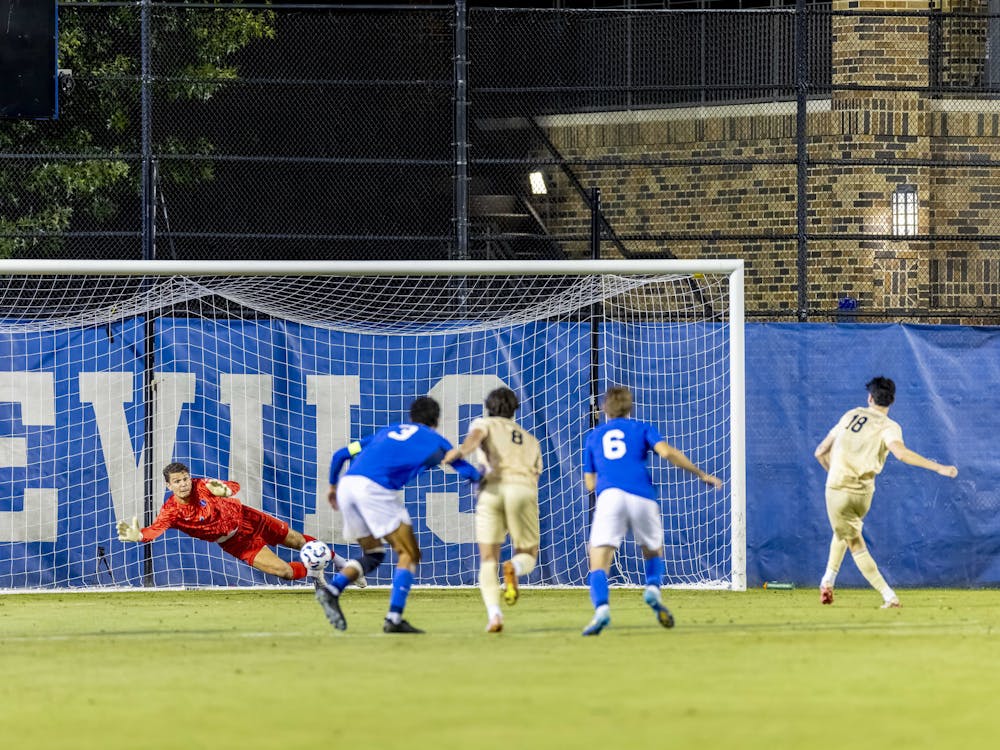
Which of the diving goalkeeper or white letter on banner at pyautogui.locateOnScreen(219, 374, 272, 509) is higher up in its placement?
white letter on banner at pyautogui.locateOnScreen(219, 374, 272, 509)

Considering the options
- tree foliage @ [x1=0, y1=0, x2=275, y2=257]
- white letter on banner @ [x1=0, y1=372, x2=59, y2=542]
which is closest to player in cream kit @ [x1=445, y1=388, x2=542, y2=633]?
white letter on banner @ [x1=0, y1=372, x2=59, y2=542]

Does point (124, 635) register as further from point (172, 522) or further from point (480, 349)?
point (480, 349)

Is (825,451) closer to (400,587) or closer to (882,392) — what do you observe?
(882,392)

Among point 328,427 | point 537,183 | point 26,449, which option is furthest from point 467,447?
point 537,183

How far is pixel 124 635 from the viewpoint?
11797 mm

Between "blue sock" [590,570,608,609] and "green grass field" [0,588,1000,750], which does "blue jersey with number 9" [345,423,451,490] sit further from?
"blue sock" [590,570,608,609]

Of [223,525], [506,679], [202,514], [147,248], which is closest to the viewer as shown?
[506,679]

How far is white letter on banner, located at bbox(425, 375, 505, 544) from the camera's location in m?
16.7

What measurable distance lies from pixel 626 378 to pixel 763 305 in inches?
171

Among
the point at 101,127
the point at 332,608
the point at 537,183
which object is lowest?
the point at 332,608

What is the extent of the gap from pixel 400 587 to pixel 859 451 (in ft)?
15.0

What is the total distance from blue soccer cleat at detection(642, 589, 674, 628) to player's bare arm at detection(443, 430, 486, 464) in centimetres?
147

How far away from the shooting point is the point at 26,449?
16.5m

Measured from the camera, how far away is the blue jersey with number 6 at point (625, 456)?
455 inches
